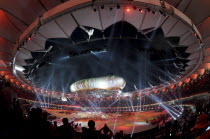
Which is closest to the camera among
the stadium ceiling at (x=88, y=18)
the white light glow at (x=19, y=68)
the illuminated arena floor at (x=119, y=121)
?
the stadium ceiling at (x=88, y=18)

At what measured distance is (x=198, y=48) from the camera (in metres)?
9.64

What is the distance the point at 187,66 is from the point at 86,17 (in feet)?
34.7

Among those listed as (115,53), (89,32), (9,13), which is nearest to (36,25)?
(9,13)

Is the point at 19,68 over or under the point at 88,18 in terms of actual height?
under

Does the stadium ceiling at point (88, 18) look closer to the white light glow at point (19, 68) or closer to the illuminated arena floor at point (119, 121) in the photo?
the white light glow at point (19, 68)

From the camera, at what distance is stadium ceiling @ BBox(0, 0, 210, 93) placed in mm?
6067

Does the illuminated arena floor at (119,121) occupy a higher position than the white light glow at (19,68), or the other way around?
the white light glow at (19,68)

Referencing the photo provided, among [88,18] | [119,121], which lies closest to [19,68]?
[88,18]

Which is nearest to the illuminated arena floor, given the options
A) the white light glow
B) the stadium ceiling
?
the stadium ceiling

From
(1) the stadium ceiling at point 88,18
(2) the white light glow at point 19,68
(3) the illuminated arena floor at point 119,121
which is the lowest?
(3) the illuminated arena floor at point 119,121

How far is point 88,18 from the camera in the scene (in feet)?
24.5

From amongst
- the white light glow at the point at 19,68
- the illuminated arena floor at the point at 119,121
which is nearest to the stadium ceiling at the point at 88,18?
the white light glow at the point at 19,68

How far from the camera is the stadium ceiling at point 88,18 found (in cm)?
607

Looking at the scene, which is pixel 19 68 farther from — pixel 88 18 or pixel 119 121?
pixel 119 121
